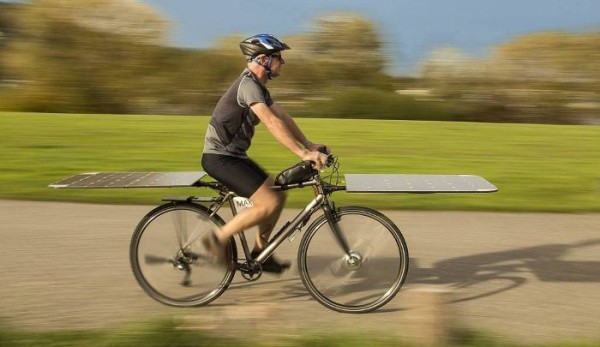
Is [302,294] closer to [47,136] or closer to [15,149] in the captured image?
[15,149]

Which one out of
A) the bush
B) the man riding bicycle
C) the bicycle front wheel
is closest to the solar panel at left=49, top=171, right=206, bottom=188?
the man riding bicycle

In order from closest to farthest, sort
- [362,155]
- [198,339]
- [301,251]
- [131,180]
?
[198,339] → [301,251] → [131,180] → [362,155]

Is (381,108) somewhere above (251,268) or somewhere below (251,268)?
below

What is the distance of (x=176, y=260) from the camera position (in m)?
5.64

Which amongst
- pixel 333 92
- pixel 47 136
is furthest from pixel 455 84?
pixel 47 136

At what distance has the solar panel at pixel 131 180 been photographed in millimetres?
5371

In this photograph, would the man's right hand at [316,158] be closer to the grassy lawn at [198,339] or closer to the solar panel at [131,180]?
the solar panel at [131,180]

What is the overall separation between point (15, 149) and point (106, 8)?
15.5 metres

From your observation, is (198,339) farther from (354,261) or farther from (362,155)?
(362,155)

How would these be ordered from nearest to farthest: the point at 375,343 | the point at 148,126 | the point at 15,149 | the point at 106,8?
the point at 375,343 → the point at 15,149 → the point at 148,126 → the point at 106,8

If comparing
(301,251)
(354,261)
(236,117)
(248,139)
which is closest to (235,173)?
(248,139)

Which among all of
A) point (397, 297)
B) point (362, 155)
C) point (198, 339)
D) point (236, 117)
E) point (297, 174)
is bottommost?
point (362, 155)

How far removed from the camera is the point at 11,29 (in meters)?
29.1

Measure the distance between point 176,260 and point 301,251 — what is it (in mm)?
821
